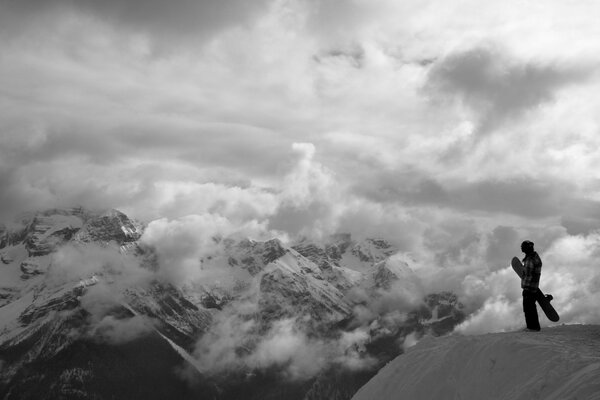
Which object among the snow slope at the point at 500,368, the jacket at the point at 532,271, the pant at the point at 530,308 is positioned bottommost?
the snow slope at the point at 500,368

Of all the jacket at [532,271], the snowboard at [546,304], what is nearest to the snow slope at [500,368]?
Result: the snowboard at [546,304]

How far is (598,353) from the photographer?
24062 mm

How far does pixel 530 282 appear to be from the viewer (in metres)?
30.1

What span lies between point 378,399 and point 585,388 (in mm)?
10659

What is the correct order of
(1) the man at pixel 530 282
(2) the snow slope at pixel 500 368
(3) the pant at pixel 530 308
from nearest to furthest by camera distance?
1. (2) the snow slope at pixel 500 368
2. (3) the pant at pixel 530 308
3. (1) the man at pixel 530 282

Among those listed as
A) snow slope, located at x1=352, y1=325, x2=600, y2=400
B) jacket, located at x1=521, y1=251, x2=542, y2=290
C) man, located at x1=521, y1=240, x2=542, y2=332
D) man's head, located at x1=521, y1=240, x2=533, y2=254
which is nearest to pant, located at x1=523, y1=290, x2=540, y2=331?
man, located at x1=521, y1=240, x2=542, y2=332

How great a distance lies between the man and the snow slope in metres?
0.98

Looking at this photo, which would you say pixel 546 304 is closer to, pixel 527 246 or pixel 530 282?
pixel 530 282

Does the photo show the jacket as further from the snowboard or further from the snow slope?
the snow slope

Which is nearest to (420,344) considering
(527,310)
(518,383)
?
(527,310)

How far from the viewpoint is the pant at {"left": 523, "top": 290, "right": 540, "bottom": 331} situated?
29.8 meters

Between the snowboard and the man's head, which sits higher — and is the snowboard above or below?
below

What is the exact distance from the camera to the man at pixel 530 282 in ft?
98.2

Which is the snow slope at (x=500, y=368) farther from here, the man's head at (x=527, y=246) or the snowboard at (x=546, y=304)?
the man's head at (x=527, y=246)
